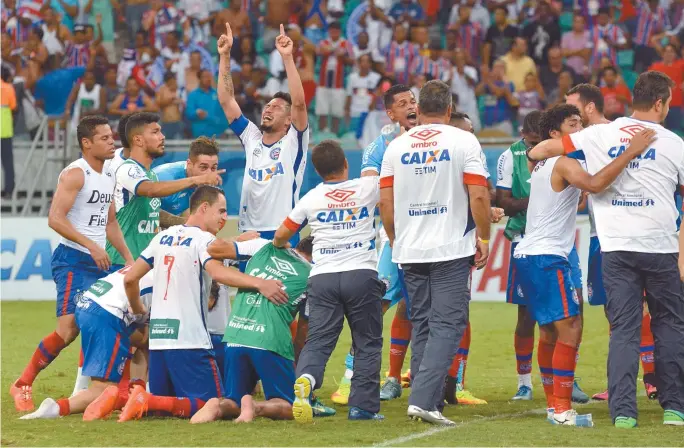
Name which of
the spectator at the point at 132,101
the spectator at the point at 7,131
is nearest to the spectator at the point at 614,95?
the spectator at the point at 132,101

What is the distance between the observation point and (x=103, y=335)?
8.89 meters

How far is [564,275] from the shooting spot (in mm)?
8695

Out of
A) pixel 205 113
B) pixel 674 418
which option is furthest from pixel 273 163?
pixel 205 113

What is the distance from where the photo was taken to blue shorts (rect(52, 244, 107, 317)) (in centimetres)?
969

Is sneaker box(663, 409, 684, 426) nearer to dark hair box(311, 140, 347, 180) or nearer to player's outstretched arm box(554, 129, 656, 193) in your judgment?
player's outstretched arm box(554, 129, 656, 193)

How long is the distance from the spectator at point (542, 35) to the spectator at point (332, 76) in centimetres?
326

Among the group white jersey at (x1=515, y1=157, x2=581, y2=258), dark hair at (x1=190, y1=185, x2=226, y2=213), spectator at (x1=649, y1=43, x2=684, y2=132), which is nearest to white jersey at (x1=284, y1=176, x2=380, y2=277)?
dark hair at (x1=190, y1=185, x2=226, y2=213)

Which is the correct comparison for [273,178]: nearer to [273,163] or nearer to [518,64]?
[273,163]

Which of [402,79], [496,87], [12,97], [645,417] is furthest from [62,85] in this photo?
[645,417]

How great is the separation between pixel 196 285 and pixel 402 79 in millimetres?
12520

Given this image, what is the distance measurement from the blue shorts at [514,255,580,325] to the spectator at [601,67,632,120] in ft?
34.3

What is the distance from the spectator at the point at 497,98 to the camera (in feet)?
64.8

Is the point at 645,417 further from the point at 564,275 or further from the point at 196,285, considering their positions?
the point at 196,285

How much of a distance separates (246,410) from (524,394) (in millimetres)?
2788
